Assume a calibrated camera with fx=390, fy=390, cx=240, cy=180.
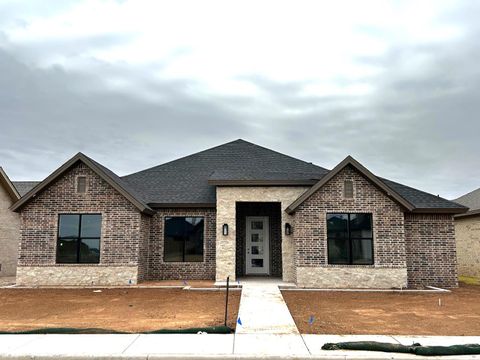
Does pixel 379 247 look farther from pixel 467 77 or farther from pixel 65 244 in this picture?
pixel 65 244

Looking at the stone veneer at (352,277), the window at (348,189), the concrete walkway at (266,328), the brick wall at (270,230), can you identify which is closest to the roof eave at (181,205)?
the brick wall at (270,230)

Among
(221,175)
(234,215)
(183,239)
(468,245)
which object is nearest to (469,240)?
(468,245)

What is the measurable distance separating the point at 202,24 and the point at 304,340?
1137 centimetres

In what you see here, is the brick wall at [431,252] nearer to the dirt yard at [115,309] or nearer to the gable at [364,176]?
the gable at [364,176]

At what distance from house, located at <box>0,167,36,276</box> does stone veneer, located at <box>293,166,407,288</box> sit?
14.9 meters

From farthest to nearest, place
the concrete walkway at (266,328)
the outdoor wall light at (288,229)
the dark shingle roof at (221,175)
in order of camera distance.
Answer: the dark shingle roof at (221,175), the outdoor wall light at (288,229), the concrete walkway at (266,328)

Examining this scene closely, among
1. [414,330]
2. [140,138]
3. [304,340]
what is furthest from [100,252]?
[140,138]

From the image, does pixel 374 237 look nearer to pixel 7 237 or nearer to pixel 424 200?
pixel 424 200

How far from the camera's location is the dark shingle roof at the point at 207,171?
16422mm

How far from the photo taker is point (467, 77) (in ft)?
56.6

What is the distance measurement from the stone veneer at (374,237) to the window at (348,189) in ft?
0.37

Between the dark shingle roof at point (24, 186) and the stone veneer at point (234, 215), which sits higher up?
the dark shingle roof at point (24, 186)

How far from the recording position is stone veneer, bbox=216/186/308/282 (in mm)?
14977

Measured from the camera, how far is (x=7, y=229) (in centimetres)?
2016
